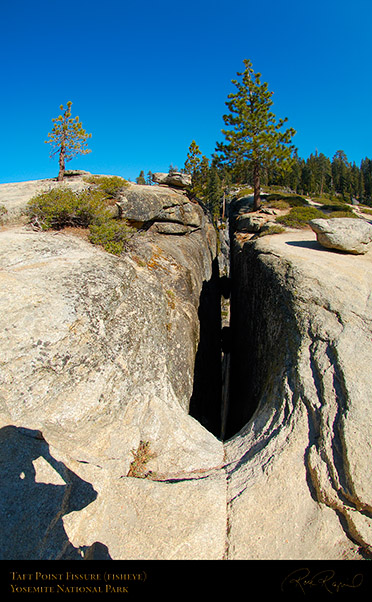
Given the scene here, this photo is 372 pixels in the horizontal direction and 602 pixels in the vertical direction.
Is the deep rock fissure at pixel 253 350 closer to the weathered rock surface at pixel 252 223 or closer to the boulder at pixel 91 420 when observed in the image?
the weathered rock surface at pixel 252 223

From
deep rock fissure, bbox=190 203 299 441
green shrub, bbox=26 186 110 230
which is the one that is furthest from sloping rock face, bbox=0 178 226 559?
deep rock fissure, bbox=190 203 299 441

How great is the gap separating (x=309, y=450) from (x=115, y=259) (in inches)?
322

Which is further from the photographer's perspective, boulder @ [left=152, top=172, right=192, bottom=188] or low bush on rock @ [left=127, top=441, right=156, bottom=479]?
boulder @ [left=152, top=172, right=192, bottom=188]

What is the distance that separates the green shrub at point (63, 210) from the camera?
1083 cm

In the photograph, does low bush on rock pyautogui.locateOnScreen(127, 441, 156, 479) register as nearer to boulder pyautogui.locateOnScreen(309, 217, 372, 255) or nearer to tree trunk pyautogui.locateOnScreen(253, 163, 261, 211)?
boulder pyautogui.locateOnScreen(309, 217, 372, 255)

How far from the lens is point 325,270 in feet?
30.5

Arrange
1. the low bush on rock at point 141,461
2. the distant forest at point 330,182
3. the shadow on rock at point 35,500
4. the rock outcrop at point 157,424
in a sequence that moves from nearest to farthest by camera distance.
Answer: the shadow on rock at point 35,500, the rock outcrop at point 157,424, the low bush on rock at point 141,461, the distant forest at point 330,182

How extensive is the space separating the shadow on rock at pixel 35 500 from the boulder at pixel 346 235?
1262 cm

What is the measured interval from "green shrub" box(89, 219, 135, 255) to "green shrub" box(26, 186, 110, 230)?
65 cm

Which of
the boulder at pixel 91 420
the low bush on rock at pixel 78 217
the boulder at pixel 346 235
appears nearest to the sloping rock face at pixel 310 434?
the boulder at pixel 91 420

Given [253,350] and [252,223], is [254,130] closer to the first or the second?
[252,223]

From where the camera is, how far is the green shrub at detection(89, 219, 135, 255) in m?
10.9

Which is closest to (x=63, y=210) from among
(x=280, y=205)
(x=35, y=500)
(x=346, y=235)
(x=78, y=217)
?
(x=78, y=217)
